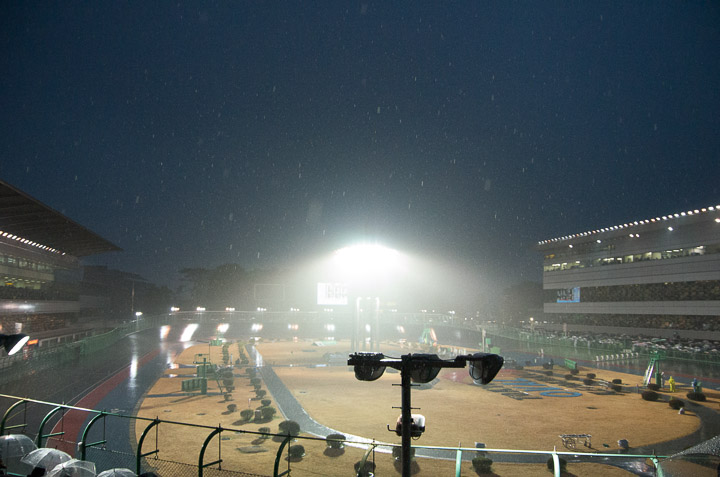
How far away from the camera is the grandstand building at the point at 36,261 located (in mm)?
50281

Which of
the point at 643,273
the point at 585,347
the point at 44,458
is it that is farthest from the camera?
the point at 643,273

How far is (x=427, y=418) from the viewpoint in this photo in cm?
2708

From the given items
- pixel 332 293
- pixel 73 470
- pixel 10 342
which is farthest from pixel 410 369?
pixel 332 293

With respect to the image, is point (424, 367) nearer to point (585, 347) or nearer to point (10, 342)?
point (10, 342)

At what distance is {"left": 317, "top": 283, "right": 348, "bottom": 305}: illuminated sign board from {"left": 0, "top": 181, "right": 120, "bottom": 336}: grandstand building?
33.0 m

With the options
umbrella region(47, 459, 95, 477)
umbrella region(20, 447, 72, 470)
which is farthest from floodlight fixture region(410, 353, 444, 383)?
umbrella region(20, 447, 72, 470)

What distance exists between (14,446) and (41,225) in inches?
2108

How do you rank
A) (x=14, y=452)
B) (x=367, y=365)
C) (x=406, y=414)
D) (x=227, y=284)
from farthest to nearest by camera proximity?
(x=227, y=284) < (x=14, y=452) < (x=367, y=365) < (x=406, y=414)

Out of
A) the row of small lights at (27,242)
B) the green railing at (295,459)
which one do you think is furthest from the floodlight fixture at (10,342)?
the row of small lights at (27,242)

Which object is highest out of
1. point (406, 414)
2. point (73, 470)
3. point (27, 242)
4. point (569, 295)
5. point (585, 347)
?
point (27, 242)

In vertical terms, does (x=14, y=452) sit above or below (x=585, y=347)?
above

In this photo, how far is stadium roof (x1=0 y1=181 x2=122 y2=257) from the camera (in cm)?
4856

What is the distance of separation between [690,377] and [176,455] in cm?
3965

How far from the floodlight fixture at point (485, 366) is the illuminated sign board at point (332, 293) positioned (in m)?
67.9
